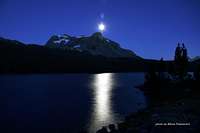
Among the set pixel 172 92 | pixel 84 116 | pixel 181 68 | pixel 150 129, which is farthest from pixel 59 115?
pixel 181 68

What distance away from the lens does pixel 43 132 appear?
48.5 meters

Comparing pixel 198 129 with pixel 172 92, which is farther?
pixel 172 92

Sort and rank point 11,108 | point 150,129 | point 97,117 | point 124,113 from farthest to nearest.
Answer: point 11,108
point 124,113
point 97,117
point 150,129

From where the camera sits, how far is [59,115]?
6581 centimetres

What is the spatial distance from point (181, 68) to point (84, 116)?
73334 millimetres

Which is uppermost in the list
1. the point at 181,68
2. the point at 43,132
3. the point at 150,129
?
the point at 181,68

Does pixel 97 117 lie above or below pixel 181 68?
below

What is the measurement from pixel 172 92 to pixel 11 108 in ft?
212

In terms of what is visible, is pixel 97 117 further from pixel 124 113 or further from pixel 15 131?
pixel 15 131

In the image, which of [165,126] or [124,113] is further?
[124,113]

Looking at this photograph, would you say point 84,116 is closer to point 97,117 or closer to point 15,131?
point 97,117

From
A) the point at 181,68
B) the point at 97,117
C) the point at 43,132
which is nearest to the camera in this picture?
the point at 43,132

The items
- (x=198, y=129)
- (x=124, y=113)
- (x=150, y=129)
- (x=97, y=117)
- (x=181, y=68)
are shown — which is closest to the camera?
(x=198, y=129)

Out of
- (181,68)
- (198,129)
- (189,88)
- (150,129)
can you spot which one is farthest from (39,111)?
(181,68)
